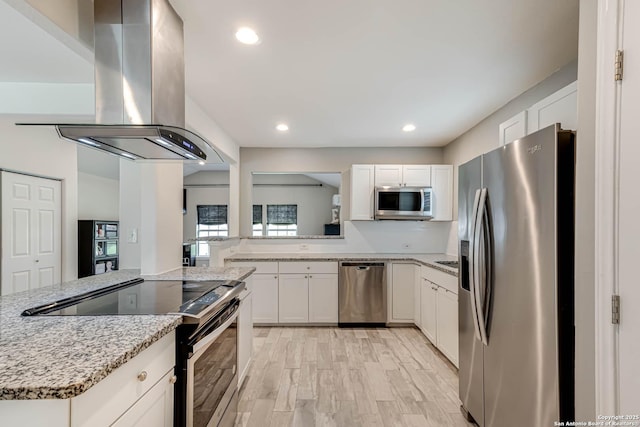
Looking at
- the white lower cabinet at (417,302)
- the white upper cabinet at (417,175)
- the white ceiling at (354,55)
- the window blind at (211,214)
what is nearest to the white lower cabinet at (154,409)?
the white ceiling at (354,55)

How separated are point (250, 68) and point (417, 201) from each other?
2.68 meters

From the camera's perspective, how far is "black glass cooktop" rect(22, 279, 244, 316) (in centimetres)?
135

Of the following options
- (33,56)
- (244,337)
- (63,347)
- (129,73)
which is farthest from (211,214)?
(63,347)

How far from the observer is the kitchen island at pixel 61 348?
74cm

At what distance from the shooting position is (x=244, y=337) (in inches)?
98.6

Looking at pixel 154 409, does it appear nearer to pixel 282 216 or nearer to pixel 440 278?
pixel 440 278

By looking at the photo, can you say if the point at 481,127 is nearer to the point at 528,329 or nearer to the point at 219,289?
the point at 528,329

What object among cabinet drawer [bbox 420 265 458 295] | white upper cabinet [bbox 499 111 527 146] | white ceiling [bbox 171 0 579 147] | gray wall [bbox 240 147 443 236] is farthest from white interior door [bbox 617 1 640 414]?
gray wall [bbox 240 147 443 236]

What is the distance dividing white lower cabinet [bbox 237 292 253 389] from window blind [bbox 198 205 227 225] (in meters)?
6.16

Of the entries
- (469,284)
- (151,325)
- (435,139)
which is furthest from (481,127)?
(151,325)

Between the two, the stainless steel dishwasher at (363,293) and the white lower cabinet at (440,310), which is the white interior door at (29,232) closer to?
the stainless steel dishwasher at (363,293)

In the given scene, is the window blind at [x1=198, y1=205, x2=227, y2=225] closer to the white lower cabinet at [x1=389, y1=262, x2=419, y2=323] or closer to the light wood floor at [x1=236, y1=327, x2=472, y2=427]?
the light wood floor at [x1=236, y1=327, x2=472, y2=427]

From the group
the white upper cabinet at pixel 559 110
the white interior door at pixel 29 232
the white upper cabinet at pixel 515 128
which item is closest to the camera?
the white upper cabinet at pixel 559 110

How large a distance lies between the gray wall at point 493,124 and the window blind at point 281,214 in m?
5.22
